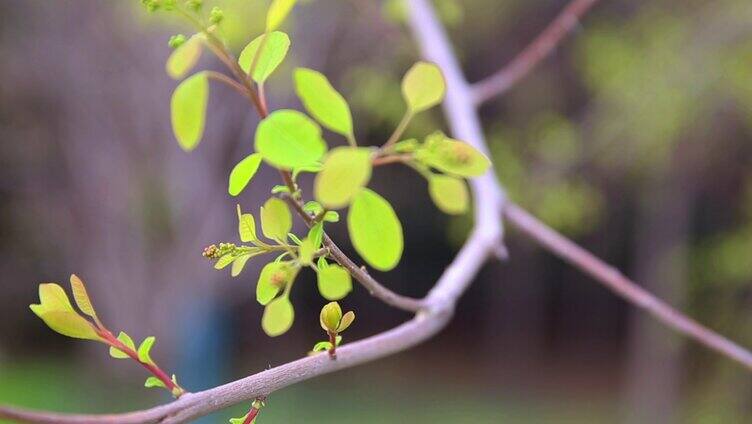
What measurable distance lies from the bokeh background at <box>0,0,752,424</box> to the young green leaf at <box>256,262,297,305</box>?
1396 millimetres

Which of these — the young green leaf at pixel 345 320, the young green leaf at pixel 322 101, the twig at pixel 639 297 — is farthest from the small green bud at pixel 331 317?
the twig at pixel 639 297

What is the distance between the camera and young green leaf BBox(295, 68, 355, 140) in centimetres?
37

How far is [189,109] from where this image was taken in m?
0.38

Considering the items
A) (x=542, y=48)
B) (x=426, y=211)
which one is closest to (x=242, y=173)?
(x=542, y=48)

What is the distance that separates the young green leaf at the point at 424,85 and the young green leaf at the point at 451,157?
0.03 m

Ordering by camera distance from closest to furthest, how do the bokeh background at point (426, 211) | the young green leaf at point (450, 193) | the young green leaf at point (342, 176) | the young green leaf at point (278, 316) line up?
the young green leaf at point (342, 176) < the young green leaf at point (278, 316) < the young green leaf at point (450, 193) < the bokeh background at point (426, 211)

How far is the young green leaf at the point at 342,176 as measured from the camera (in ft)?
1.06

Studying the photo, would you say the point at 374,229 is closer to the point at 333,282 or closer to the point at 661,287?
the point at 333,282

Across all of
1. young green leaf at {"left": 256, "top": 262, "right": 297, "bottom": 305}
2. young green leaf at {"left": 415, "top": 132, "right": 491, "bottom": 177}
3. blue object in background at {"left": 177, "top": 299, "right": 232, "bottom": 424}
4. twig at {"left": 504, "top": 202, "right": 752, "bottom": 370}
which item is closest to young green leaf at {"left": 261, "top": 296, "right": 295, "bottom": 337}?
young green leaf at {"left": 256, "top": 262, "right": 297, "bottom": 305}

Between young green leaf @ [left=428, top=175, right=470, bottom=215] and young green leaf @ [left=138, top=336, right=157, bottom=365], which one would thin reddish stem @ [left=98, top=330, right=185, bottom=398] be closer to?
young green leaf @ [left=138, top=336, right=157, bottom=365]

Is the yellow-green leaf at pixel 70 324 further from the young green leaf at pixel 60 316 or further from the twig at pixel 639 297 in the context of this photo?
the twig at pixel 639 297

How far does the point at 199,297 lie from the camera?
3441 millimetres

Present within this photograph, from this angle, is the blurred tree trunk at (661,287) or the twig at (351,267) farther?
the blurred tree trunk at (661,287)

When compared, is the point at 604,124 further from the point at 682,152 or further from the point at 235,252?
the point at 235,252
